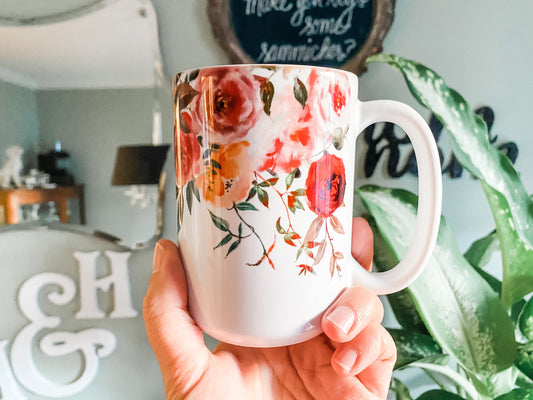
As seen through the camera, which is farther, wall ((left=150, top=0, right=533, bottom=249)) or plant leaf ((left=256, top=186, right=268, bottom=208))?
wall ((left=150, top=0, right=533, bottom=249))

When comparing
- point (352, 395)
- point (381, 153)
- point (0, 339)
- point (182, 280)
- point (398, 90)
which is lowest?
point (0, 339)

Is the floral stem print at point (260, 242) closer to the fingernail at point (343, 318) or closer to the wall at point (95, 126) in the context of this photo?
the fingernail at point (343, 318)

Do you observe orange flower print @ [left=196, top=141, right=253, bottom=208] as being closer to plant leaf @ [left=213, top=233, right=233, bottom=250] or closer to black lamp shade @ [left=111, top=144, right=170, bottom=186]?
plant leaf @ [left=213, top=233, right=233, bottom=250]

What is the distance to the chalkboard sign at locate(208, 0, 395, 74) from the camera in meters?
0.67

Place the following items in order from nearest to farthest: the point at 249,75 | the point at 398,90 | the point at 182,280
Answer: the point at 249,75
the point at 182,280
the point at 398,90

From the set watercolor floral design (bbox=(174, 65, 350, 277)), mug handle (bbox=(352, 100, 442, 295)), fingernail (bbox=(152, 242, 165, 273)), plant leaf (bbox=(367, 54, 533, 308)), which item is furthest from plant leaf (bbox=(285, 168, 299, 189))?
plant leaf (bbox=(367, 54, 533, 308))

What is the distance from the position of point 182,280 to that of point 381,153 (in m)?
0.47

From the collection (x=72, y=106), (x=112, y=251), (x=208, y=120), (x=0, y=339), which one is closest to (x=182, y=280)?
(x=208, y=120)

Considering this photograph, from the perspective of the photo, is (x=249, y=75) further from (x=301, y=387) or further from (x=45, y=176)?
(x=45, y=176)

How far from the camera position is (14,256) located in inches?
30.2

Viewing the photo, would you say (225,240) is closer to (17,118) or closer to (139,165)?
(139,165)

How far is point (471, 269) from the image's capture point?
0.62 metres

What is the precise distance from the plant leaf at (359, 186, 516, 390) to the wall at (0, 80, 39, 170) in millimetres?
677

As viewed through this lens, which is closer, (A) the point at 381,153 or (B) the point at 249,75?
(B) the point at 249,75
